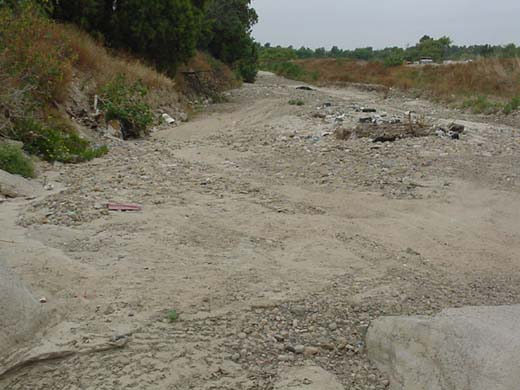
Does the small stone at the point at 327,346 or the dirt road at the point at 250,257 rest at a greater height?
the dirt road at the point at 250,257

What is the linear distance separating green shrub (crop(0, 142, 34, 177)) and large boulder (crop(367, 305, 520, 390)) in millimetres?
4391

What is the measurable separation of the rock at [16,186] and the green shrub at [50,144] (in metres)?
1.37

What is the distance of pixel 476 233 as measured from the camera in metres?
5.06

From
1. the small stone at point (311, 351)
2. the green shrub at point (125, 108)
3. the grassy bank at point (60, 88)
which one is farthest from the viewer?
the green shrub at point (125, 108)

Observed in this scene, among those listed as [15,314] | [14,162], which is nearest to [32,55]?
[14,162]

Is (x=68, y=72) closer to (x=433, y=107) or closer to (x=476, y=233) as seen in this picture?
(x=476, y=233)

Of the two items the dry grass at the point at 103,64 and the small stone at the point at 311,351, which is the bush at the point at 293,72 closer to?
the dry grass at the point at 103,64

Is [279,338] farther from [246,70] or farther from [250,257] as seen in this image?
[246,70]

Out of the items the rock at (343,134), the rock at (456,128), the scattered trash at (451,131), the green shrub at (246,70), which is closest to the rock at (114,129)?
the rock at (343,134)

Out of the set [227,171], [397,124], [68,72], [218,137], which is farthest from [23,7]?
[397,124]

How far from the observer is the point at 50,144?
24.0 ft

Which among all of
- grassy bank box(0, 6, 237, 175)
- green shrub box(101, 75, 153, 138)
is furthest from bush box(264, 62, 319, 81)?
green shrub box(101, 75, 153, 138)

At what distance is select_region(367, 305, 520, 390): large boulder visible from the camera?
2.65m

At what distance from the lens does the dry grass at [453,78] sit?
1838 cm
